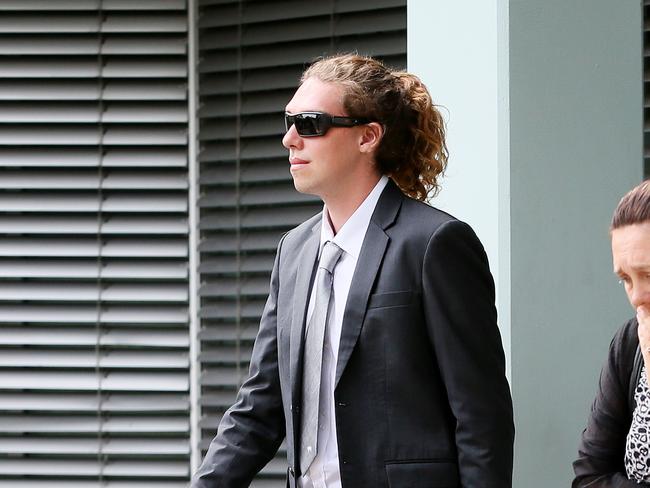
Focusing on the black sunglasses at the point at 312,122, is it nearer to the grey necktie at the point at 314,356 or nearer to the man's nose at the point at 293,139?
the man's nose at the point at 293,139

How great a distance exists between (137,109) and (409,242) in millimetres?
2838

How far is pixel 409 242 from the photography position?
2609mm

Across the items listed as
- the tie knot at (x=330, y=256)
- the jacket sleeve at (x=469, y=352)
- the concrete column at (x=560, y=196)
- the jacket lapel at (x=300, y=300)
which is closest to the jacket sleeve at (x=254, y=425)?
the jacket lapel at (x=300, y=300)

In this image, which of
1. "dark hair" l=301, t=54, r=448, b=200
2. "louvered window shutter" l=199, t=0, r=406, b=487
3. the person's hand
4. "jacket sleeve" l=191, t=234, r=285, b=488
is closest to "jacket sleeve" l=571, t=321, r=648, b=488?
the person's hand

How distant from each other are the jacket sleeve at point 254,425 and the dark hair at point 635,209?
103 centimetres

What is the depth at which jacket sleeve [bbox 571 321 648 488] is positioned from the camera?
99.9 inches

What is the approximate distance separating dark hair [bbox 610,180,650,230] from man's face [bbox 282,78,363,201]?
751 millimetres

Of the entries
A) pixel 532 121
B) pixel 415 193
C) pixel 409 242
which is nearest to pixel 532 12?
pixel 532 121

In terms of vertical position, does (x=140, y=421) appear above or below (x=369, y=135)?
below

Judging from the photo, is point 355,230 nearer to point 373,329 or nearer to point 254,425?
point 373,329

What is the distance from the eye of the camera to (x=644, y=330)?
2.28 meters

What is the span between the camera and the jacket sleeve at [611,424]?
254 centimetres

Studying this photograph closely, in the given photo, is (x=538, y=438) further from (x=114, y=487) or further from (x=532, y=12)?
(x=114, y=487)

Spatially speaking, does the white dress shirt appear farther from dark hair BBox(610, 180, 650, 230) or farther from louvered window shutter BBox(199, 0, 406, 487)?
louvered window shutter BBox(199, 0, 406, 487)
